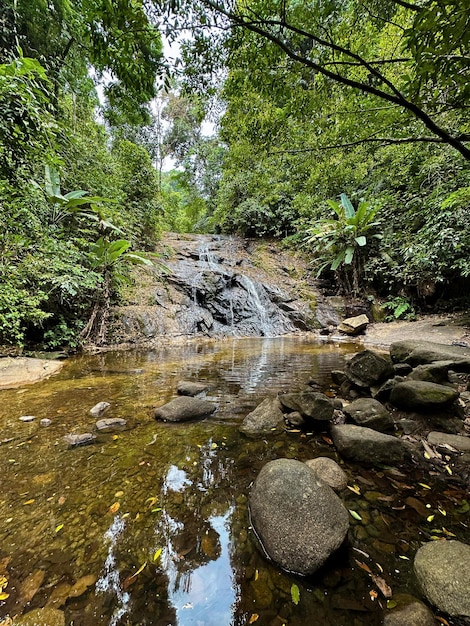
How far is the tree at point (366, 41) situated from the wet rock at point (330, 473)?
8.86 ft

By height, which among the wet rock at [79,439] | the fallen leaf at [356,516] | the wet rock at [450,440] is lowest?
the fallen leaf at [356,516]

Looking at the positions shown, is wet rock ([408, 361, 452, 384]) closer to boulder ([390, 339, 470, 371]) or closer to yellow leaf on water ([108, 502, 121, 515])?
boulder ([390, 339, 470, 371])

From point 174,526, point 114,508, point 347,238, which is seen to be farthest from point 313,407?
point 347,238

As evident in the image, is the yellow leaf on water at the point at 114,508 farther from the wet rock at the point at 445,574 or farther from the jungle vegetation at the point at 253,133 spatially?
the jungle vegetation at the point at 253,133

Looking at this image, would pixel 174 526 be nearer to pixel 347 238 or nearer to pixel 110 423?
pixel 110 423

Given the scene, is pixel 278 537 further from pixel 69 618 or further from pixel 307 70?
pixel 307 70

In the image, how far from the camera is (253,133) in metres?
4.52

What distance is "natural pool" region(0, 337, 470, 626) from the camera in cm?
127

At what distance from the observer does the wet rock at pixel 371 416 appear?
9.28 ft

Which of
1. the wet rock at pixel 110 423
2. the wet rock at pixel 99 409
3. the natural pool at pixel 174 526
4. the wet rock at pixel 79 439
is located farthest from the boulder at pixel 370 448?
the wet rock at pixel 99 409

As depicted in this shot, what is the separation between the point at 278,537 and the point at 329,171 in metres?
5.29

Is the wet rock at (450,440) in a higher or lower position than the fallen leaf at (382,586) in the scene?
higher

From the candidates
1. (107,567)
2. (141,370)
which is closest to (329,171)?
(141,370)

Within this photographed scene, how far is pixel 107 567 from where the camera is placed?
1447 millimetres
